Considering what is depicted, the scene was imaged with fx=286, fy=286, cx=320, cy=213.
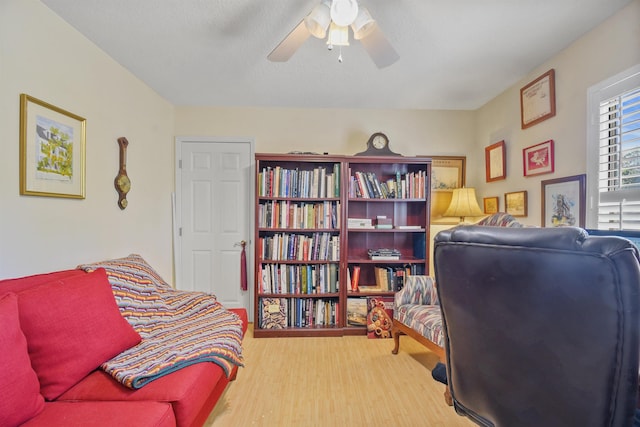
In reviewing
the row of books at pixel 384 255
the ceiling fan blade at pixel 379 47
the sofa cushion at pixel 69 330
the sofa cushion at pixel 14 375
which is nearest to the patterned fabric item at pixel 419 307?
the row of books at pixel 384 255

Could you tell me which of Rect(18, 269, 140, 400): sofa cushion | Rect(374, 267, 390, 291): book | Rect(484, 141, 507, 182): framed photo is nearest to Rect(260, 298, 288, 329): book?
Rect(374, 267, 390, 291): book

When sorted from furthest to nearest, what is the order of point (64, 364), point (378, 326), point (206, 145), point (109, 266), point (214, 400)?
point (206, 145) → point (378, 326) → point (109, 266) → point (214, 400) → point (64, 364)

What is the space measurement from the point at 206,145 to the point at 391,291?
2542mm

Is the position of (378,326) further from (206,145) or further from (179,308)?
(206,145)

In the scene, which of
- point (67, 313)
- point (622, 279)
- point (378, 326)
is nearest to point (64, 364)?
point (67, 313)

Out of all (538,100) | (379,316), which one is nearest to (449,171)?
(538,100)

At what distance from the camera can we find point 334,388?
76.7 inches

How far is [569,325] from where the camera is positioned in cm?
58

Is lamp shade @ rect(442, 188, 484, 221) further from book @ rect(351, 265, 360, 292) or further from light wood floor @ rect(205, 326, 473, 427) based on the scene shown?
light wood floor @ rect(205, 326, 473, 427)

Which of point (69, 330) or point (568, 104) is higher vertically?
point (568, 104)

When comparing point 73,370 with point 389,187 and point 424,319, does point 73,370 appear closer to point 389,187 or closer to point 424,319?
point 424,319

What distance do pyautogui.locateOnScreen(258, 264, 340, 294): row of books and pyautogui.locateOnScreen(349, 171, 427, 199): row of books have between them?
809 mm

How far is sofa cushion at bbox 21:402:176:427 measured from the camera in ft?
3.28

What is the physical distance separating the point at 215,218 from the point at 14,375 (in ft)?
7.48
